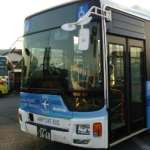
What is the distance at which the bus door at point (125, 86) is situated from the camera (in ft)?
12.5

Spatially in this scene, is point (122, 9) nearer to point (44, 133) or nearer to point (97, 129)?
point (97, 129)

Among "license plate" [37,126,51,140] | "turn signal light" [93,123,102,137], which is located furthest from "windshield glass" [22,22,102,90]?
"license plate" [37,126,51,140]

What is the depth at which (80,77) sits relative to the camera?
3.55m

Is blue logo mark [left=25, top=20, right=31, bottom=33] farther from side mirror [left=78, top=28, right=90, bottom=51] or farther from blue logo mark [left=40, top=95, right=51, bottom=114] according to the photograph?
side mirror [left=78, top=28, right=90, bottom=51]

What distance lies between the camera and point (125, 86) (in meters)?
4.09

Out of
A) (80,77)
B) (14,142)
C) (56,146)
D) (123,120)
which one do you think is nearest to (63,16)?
(80,77)

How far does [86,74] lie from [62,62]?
514mm

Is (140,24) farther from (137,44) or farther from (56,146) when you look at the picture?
(56,146)

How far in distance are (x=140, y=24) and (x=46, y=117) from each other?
277 centimetres

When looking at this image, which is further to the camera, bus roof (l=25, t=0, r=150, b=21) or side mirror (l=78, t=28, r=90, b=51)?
bus roof (l=25, t=0, r=150, b=21)

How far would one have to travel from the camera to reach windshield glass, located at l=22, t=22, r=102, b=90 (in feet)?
11.4

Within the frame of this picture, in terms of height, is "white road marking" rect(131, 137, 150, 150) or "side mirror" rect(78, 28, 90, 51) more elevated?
"side mirror" rect(78, 28, 90, 51)

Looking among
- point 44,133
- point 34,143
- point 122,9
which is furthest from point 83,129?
point 122,9

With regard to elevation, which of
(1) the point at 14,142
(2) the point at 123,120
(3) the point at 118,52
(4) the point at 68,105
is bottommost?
(1) the point at 14,142
